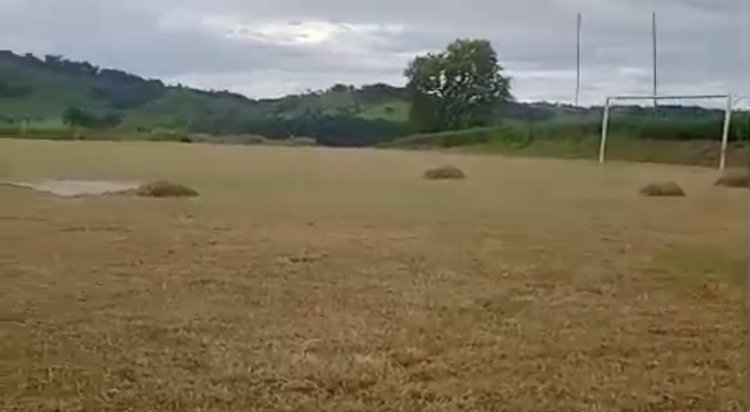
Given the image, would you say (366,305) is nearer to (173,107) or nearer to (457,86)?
(173,107)

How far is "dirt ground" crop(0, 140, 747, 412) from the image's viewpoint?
7.23ft

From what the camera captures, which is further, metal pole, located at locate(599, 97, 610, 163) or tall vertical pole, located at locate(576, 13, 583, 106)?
metal pole, located at locate(599, 97, 610, 163)

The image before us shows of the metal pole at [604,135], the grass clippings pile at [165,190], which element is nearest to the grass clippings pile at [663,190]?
the metal pole at [604,135]

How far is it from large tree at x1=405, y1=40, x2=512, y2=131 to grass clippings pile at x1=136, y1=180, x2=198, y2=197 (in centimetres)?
206

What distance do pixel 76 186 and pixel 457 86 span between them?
133 inches

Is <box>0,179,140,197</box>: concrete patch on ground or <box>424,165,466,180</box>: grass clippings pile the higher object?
<box>0,179,140,197</box>: concrete patch on ground

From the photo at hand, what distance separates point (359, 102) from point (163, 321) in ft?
14.5

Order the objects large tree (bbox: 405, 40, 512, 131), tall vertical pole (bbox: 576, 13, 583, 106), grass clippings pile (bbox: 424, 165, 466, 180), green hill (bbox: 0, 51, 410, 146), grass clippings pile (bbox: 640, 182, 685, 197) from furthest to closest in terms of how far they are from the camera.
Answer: grass clippings pile (bbox: 424, 165, 466, 180) < large tree (bbox: 405, 40, 512, 131) < grass clippings pile (bbox: 640, 182, 685, 197) < green hill (bbox: 0, 51, 410, 146) < tall vertical pole (bbox: 576, 13, 583, 106)

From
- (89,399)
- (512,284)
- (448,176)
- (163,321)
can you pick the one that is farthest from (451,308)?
(448,176)

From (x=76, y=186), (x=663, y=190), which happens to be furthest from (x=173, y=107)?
(x=663, y=190)

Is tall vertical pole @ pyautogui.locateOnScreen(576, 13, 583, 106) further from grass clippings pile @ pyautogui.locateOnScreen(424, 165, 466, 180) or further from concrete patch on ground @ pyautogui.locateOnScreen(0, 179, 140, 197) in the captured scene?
concrete patch on ground @ pyautogui.locateOnScreen(0, 179, 140, 197)

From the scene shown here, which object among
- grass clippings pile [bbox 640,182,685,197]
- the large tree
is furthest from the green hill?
grass clippings pile [bbox 640,182,685,197]

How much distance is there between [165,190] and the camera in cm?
596

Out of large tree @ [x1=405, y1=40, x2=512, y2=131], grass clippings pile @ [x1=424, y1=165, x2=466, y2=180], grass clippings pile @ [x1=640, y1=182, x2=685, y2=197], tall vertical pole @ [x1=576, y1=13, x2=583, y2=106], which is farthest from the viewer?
grass clippings pile @ [x1=424, y1=165, x2=466, y2=180]
